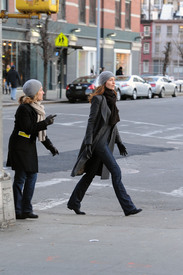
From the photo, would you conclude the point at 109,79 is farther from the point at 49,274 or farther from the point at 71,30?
the point at 71,30

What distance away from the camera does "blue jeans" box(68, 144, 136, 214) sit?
8.41 m

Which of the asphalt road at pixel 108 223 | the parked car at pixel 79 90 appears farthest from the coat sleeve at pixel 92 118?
the parked car at pixel 79 90

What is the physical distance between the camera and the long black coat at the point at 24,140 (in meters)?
8.02

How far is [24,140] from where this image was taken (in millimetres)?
8094

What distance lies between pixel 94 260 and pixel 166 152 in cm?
994

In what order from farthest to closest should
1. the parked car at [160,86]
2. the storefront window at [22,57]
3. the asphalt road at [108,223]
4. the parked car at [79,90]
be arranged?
the parked car at [160,86] < the storefront window at [22,57] < the parked car at [79,90] < the asphalt road at [108,223]

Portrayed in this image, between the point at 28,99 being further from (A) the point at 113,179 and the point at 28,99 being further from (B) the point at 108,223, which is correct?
(B) the point at 108,223

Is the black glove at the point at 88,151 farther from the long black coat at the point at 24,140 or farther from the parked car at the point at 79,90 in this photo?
the parked car at the point at 79,90

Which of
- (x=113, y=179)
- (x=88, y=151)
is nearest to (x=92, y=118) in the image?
(x=88, y=151)

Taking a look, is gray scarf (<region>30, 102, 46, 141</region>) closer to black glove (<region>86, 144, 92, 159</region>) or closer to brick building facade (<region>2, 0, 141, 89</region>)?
black glove (<region>86, 144, 92, 159</region>)

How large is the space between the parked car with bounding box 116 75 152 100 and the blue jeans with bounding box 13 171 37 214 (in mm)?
30705

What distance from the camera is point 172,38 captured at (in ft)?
364

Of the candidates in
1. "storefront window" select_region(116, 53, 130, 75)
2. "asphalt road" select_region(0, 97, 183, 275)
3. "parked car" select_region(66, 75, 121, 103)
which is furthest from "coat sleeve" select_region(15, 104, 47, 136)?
"storefront window" select_region(116, 53, 130, 75)

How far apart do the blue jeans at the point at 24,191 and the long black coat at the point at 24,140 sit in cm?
13
